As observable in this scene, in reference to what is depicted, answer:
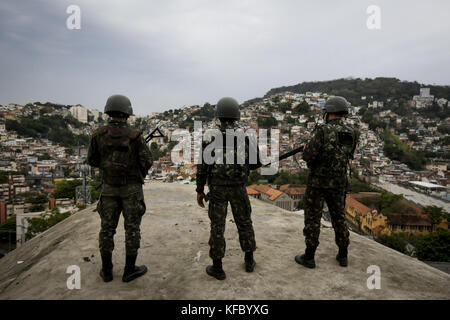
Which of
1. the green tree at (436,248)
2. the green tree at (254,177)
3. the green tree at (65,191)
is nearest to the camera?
the green tree at (436,248)

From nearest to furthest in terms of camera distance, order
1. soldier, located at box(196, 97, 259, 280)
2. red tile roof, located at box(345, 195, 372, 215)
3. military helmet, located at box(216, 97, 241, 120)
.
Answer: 1. soldier, located at box(196, 97, 259, 280)
2. military helmet, located at box(216, 97, 241, 120)
3. red tile roof, located at box(345, 195, 372, 215)

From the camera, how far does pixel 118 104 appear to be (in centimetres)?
246

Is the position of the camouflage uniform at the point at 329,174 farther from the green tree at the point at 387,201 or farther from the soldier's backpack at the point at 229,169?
the green tree at the point at 387,201

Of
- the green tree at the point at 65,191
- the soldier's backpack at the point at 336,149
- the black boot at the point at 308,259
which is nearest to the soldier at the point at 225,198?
the black boot at the point at 308,259

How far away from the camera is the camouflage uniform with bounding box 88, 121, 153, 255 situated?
2.39 m

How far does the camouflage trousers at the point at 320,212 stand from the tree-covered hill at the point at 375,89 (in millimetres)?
123650

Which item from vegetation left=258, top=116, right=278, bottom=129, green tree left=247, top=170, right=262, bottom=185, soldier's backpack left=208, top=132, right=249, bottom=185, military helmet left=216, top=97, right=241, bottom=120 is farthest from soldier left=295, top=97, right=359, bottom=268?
vegetation left=258, top=116, right=278, bottom=129

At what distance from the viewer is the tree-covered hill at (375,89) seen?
117 metres

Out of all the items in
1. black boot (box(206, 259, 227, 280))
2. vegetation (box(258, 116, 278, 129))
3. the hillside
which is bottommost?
the hillside

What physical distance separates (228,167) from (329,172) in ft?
3.56

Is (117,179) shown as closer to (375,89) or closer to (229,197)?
(229,197)

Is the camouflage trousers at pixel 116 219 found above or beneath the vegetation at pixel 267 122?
beneath

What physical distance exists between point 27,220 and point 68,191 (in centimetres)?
1548

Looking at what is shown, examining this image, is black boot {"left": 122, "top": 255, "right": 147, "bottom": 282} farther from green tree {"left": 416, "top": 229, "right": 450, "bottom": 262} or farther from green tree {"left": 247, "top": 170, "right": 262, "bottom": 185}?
green tree {"left": 247, "top": 170, "right": 262, "bottom": 185}
